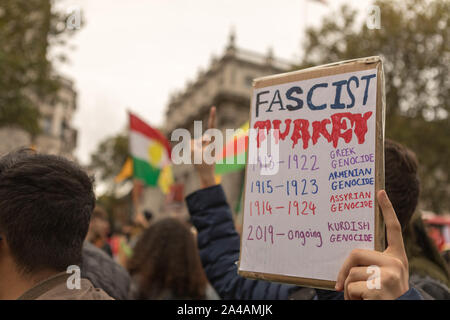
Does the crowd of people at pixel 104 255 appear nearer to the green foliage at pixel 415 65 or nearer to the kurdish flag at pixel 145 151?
the kurdish flag at pixel 145 151

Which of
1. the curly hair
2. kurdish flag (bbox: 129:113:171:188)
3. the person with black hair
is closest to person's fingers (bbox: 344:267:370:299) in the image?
the person with black hair

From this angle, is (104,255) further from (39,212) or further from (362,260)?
(362,260)

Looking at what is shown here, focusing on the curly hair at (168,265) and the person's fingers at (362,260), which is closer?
the person's fingers at (362,260)

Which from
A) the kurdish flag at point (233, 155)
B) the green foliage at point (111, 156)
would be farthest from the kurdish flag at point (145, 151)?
A: the green foliage at point (111, 156)

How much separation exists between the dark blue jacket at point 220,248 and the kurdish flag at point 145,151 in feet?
22.6

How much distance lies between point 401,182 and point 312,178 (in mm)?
435

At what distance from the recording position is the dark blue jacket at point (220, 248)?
7.35ft

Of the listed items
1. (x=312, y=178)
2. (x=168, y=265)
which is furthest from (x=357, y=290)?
(x=168, y=265)

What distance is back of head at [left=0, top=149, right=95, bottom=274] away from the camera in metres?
1.54

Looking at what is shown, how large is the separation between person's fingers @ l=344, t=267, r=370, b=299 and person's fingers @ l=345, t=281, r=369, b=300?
0.01m

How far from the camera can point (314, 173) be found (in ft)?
5.46

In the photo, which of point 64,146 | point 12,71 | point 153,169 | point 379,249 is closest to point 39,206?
point 379,249

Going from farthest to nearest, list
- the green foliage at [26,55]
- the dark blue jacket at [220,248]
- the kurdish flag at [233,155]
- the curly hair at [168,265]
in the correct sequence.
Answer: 1. the green foliage at [26,55]
2. the kurdish flag at [233,155]
3. the curly hair at [168,265]
4. the dark blue jacket at [220,248]

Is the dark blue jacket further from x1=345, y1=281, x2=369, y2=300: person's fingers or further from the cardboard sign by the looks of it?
x1=345, y1=281, x2=369, y2=300: person's fingers
